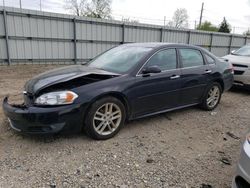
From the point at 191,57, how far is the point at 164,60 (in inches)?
33.1

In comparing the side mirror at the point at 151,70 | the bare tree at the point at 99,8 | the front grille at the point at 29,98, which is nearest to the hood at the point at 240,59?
the side mirror at the point at 151,70

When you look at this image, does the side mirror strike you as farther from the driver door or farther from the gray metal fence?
the gray metal fence

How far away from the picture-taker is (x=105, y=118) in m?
3.35

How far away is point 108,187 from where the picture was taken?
239 cm

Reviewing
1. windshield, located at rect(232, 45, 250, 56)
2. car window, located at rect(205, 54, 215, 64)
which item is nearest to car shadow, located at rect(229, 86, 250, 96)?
windshield, located at rect(232, 45, 250, 56)

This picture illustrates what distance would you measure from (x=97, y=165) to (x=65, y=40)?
9235 millimetres

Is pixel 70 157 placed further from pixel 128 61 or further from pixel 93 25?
pixel 93 25

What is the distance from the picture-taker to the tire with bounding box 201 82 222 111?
16.0ft

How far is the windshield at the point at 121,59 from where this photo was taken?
3.73 metres

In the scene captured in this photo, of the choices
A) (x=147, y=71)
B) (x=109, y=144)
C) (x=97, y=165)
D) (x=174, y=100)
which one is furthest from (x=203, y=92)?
(x=97, y=165)

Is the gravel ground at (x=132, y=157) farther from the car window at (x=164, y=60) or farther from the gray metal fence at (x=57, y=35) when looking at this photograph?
the gray metal fence at (x=57, y=35)

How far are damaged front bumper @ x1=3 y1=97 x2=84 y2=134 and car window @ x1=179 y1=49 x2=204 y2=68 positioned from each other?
7.81 ft

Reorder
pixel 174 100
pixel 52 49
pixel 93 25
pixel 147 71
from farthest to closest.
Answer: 1. pixel 93 25
2. pixel 52 49
3. pixel 174 100
4. pixel 147 71

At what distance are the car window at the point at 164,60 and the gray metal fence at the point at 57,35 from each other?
7.92 meters
